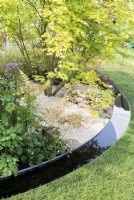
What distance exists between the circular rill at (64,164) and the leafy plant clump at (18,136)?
122mm

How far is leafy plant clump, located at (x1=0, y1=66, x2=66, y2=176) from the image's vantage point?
3.20 m

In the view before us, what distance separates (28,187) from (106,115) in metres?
2.66

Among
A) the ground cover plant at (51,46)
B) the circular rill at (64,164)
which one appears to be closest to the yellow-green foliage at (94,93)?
the ground cover plant at (51,46)

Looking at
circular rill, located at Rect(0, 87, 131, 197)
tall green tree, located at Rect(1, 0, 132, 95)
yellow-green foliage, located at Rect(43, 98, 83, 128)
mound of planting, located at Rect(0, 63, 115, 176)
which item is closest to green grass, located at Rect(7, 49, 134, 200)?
circular rill, located at Rect(0, 87, 131, 197)

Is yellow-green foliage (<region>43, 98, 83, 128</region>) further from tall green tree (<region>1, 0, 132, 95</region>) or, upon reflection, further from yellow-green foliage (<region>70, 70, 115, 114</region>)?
tall green tree (<region>1, 0, 132, 95</region>)

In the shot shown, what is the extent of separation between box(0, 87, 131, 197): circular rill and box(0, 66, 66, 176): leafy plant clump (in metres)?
0.12

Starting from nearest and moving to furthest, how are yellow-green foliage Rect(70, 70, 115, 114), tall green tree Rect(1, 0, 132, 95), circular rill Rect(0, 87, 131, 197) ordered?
circular rill Rect(0, 87, 131, 197) < tall green tree Rect(1, 0, 132, 95) < yellow-green foliage Rect(70, 70, 115, 114)

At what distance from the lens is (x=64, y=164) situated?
3.77 meters

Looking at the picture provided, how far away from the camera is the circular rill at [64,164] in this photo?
3.28 metres

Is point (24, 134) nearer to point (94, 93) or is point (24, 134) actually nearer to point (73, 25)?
point (94, 93)

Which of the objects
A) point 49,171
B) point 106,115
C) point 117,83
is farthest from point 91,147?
point 117,83

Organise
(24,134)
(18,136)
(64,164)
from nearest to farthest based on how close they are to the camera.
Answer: (18,136) → (24,134) → (64,164)

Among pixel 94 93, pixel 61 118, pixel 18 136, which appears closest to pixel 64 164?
pixel 18 136

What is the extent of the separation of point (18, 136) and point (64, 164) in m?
0.87
